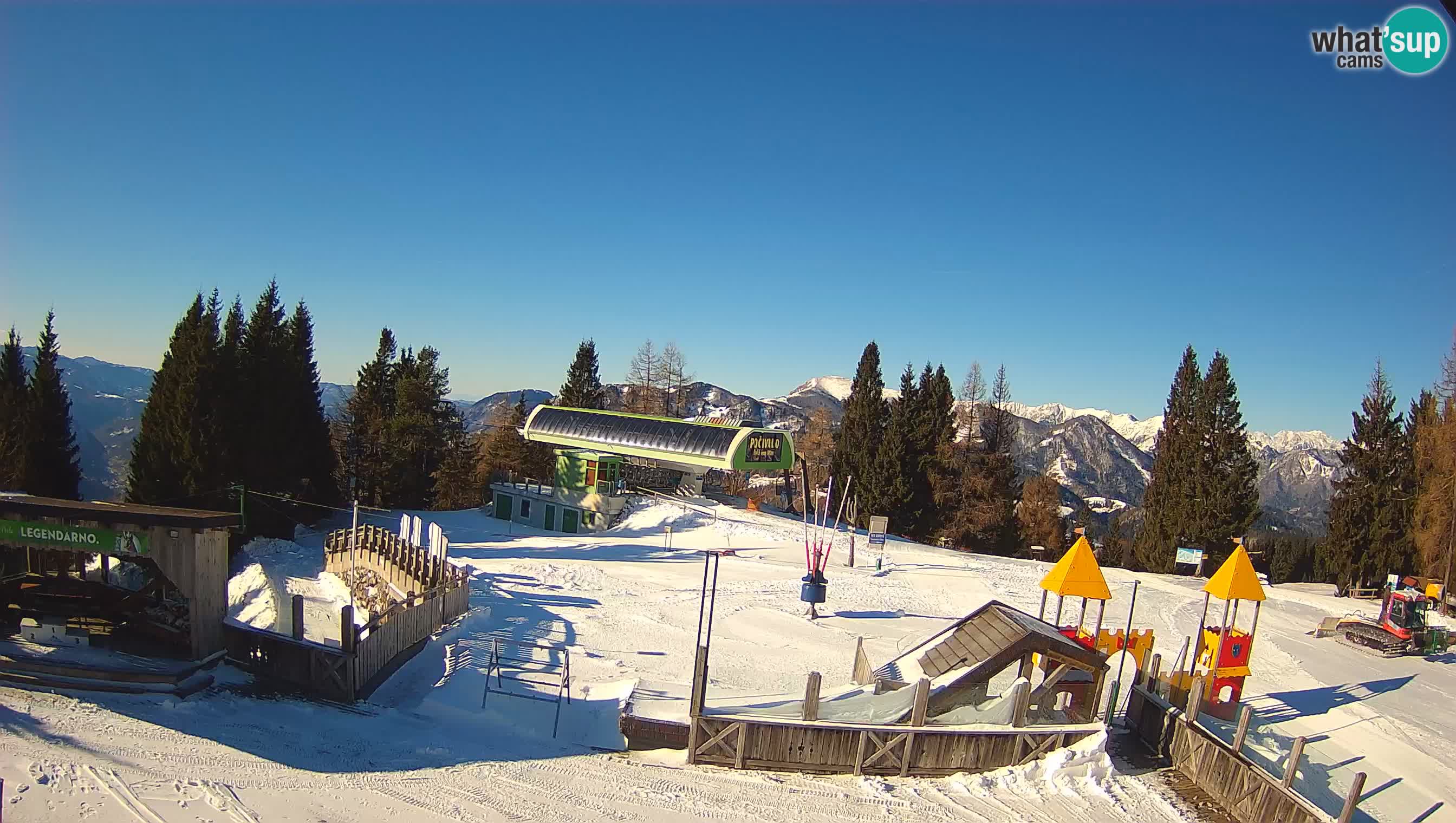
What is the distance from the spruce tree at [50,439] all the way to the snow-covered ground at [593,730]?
13.2 meters

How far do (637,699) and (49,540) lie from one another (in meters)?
9.57

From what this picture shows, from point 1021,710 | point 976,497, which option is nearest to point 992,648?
point 1021,710

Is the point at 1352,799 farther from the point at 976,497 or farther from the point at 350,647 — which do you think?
the point at 976,497

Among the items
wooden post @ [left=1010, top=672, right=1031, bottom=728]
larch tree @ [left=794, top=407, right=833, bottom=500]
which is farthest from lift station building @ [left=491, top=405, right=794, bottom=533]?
wooden post @ [left=1010, top=672, right=1031, bottom=728]

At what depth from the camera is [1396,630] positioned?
2120 cm

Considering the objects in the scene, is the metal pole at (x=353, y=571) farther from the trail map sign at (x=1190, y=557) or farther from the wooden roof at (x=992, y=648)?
the trail map sign at (x=1190, y=557)

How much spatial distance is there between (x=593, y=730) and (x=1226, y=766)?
905cm

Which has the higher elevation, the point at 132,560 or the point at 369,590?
the point at 132,560

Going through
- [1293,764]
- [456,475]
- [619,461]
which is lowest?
[1293,764]

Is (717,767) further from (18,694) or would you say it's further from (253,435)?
(253,435)

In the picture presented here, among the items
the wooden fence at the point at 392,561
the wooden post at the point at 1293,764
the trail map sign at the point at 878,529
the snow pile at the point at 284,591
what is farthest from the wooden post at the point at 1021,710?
the trail map sign at the point at 878,529

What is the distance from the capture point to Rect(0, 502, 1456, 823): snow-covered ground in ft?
28.3

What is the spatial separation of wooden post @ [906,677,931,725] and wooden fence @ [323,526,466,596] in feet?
32.9

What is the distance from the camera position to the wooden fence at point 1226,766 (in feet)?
32.1
